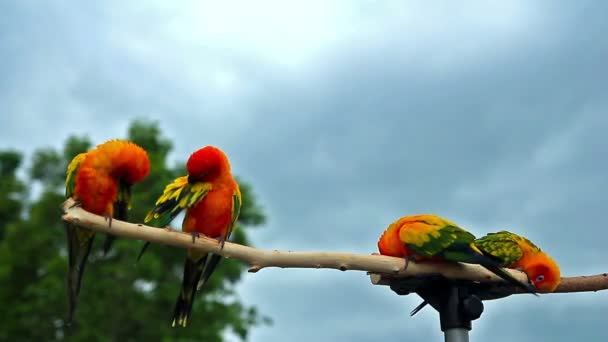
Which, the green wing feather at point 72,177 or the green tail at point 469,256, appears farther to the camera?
the green wing feather at point 72,177

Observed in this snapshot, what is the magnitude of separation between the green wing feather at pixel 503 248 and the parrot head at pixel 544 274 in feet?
0.35

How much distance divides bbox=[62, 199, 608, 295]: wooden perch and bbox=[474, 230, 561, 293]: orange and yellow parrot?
284 mm

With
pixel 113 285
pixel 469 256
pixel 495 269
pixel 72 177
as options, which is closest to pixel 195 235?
pixel 72 177

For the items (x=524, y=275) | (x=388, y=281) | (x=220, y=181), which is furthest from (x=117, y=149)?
(x=524, y=275)

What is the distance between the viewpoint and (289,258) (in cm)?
372

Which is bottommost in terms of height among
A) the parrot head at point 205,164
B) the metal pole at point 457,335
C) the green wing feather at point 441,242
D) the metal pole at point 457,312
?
the metal pole at point 457,335

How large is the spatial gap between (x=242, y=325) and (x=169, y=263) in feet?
5.36

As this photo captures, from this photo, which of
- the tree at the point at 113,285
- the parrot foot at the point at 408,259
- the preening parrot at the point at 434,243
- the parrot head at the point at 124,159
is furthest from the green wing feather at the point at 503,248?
the tree at the point at 113,285

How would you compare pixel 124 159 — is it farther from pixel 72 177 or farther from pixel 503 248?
pixel 503 248

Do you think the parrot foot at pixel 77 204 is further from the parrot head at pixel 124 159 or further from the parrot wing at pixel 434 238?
the parrot wing at pixel 434 238

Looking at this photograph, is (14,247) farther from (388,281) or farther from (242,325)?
(388,281)

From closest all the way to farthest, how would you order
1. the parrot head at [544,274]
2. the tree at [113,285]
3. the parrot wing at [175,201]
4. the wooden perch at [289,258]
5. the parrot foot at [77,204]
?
the wooden perch at [289,258]
the parrot foot at [77,204]
the parrot wing at [175,201]
the parrot head at [544,274]
the tree at [113,285]

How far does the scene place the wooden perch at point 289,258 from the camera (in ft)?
11.7

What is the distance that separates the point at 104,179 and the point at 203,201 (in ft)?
1.91
